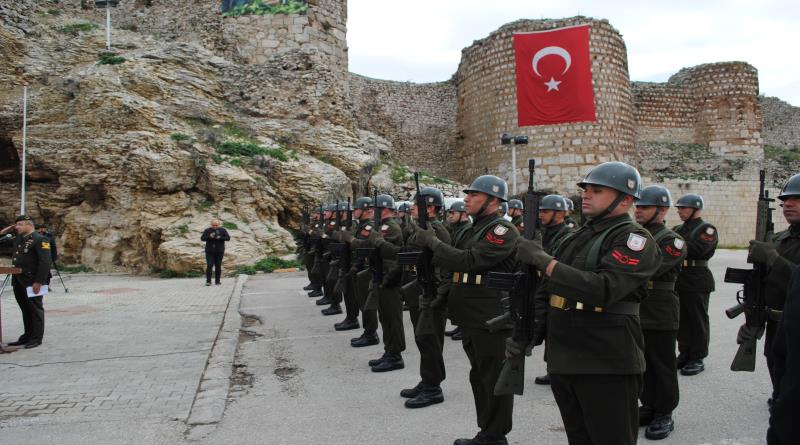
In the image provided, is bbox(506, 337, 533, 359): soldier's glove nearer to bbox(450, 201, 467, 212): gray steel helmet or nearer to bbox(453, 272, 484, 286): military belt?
bbox(453, 272, 484, 286): military belt

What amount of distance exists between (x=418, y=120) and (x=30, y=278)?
25.2 m

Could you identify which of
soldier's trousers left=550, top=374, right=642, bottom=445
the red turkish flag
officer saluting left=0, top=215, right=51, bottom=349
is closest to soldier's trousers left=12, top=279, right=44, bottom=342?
officer saluting left=0, top=215, right=51, bottom=349

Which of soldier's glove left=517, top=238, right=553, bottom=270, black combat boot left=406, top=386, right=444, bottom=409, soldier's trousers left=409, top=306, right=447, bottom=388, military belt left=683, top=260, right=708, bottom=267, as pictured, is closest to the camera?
soldier's glove left=517, top=238, right=553, bottom=270

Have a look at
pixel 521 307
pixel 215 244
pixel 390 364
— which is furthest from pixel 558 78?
pixel 521 307

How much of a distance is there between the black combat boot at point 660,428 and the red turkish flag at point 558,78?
A: 21.8 meters

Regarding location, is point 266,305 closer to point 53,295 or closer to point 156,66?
point 53,295

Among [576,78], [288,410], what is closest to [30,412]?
[288,410]

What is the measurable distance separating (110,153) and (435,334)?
14807mm

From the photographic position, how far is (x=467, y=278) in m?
4.12

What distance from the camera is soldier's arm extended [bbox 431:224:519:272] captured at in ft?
12.9

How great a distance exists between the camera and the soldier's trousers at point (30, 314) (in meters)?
7.14

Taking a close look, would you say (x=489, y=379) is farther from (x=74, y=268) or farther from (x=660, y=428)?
(x=74, y=268)

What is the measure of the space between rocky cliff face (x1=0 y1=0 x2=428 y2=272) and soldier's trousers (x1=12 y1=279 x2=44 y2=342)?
26.1 ft

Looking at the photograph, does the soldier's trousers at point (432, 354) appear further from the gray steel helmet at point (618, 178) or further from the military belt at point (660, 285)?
the gray steel helmet at point (618, 178)
